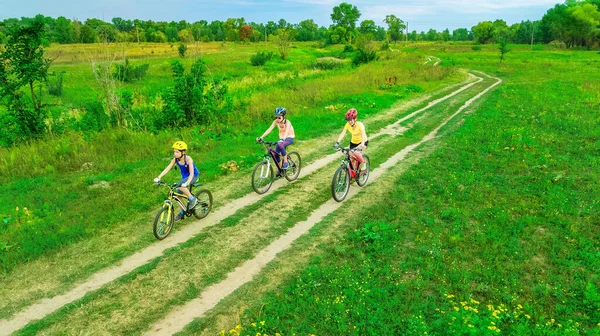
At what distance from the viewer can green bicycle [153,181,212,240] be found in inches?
315

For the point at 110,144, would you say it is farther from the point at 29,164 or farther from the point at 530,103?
the point at 530,103

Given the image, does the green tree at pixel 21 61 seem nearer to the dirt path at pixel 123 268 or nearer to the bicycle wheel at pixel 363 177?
the dirt path at pixel 123 268

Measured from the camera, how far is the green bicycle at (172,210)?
8.01m

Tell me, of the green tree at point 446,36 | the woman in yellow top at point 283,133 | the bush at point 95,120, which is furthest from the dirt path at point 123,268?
the green tree at point 446,36

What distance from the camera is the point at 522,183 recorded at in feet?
36.6

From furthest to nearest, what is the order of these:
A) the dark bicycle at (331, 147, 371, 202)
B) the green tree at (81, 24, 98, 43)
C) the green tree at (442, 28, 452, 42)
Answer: the green tree at (442, 28, 452, 42) < the green tree at (81, 24, 98, 43) < the dark bicycle at (331, 147, 371, 202)

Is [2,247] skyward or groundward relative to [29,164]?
groundward

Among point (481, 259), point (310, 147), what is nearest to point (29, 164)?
point (310, 147)

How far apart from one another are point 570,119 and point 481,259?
15.2 metres

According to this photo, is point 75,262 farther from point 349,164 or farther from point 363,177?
point 363,177

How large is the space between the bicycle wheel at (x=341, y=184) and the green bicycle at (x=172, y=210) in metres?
3.30

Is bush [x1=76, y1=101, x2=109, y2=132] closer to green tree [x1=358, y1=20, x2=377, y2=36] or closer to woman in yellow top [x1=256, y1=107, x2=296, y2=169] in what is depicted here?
woman in yellow top [x1=256, y1=107, x2=296, y2=169]

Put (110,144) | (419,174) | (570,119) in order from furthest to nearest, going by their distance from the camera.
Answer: (570,119) < (110,144) < (419,174)

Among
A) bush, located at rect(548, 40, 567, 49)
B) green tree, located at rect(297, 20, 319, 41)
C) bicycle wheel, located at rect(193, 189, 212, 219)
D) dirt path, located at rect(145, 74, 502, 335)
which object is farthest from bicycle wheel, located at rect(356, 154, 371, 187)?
green tree, located at rect(297, 20, 319, 41)
